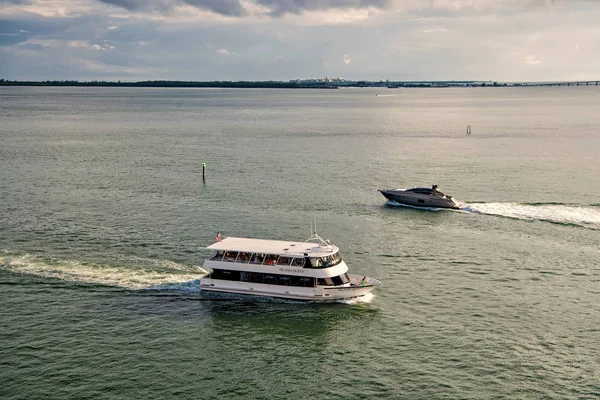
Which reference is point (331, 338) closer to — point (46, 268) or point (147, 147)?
point (46, 268)

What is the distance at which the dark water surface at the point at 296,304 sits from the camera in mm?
43188

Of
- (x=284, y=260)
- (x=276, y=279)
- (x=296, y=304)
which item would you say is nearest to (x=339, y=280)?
(x=296, y=304)

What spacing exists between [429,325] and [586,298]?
1678 centimetres

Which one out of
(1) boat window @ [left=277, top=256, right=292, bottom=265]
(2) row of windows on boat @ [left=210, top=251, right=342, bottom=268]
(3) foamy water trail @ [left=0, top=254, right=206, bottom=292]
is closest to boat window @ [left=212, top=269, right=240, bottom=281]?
(2) row of windows on boat @ [left=210, top=251, right=342, bottom=268]

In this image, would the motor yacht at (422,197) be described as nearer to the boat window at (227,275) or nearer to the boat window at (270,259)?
the boat window at (270,259)

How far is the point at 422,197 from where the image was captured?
92.1 meters

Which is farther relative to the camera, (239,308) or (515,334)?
(239,308)

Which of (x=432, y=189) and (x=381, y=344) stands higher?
(x=432, y=189)

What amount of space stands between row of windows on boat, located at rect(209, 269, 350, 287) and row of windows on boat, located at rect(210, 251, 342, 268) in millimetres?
1123

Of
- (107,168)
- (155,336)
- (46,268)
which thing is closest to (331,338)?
(155,336)

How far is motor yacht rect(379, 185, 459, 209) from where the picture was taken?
8969cm

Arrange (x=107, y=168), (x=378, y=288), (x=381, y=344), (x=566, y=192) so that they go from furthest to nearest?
(x=107, y=168), (x=566, y=192), (x=378, y=288), (x=381, y=344)

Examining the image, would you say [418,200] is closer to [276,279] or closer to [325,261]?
[325,261]

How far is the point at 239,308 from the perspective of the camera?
55.2 meters
